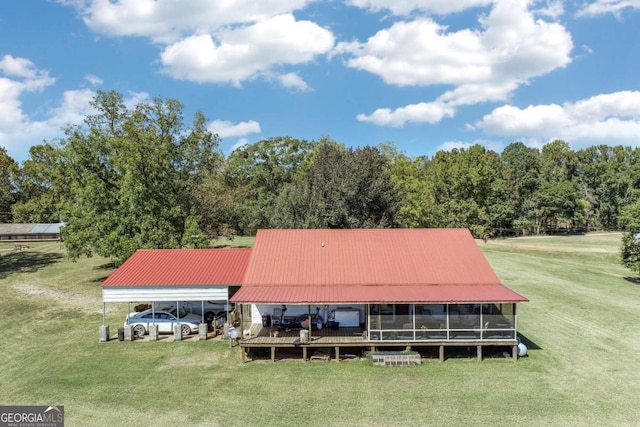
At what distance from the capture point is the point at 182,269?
23359 millimetres

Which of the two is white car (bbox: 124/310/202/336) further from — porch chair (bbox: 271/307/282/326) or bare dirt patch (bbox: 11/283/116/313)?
bare dirt patch (bbox: 11/283/116/313)

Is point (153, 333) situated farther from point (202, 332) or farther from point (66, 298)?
point (66, 298)

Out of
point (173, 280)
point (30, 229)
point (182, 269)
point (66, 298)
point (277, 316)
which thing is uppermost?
point (30, 229)

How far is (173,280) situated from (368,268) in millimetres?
10256

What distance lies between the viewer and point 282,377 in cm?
1709

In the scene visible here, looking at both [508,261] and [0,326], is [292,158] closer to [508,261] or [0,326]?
[508,261]

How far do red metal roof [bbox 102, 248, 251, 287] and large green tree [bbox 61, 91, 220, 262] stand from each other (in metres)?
8.96

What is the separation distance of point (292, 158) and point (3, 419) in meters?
56.4

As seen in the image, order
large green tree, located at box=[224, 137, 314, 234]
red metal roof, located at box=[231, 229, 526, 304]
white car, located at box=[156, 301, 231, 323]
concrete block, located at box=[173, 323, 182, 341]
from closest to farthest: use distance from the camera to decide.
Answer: red metal roof, located at box=[231, 229, 526, 304] → concrete block, located at box=[173, 323, 182, 341] → white car, located at box=[156, 301, 231, 323] → large green tree, located at box=[224, 137, 314, 234]

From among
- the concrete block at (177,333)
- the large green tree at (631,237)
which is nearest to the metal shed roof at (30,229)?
the concrete block at (177,333)

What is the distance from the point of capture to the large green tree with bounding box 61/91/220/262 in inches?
1312

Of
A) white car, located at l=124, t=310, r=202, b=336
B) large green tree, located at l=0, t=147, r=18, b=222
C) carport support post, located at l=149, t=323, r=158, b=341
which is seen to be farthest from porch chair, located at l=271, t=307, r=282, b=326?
large green tree, located at l=0, t=147, r=18, b=222

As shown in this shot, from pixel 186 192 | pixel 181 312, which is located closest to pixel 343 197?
pixel 186 192

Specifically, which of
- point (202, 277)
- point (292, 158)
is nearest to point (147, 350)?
point (202, 277)
